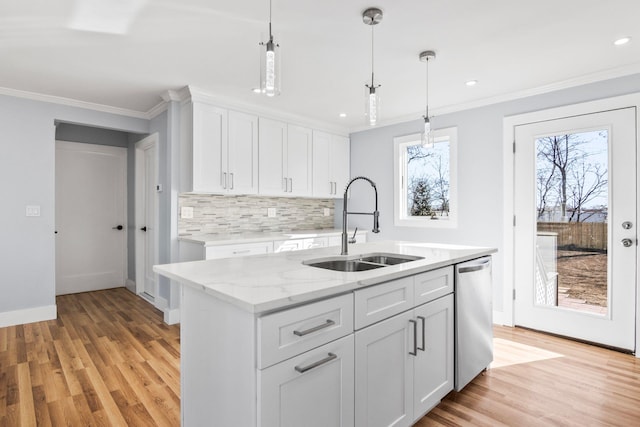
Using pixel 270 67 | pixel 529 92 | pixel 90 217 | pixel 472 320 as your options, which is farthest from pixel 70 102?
pixel 529 92

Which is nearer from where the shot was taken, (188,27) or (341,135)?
(188,27)

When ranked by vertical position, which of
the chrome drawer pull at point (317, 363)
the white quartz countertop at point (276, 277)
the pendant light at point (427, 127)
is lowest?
the chrome drawer pull at point (317, 363)

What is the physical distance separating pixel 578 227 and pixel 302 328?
3.09 meters

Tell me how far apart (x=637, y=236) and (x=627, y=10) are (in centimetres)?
178

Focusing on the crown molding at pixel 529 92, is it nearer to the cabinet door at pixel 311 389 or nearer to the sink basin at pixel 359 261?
the sink basin at pixel 359 261

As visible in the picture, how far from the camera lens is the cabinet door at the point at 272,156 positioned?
4086 millimetres

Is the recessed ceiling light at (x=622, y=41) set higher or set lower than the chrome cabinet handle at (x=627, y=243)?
higher

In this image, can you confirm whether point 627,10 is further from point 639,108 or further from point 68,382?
point 68,382

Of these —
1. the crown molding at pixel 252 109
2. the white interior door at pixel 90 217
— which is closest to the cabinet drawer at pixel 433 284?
the crown molding at pixel 252 109

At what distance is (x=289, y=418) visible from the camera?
1217 millimetres

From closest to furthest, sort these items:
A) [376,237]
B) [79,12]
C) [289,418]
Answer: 1. [289,418]
2. [79,12]
3. [376,237]

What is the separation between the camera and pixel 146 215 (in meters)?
4.60

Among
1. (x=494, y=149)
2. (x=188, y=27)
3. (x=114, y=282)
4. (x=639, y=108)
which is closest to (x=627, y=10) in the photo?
(x=639, y=108)

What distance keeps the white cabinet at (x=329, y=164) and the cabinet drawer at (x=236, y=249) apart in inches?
52.1
